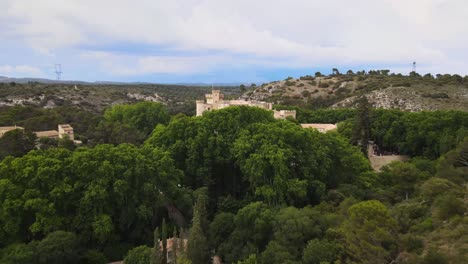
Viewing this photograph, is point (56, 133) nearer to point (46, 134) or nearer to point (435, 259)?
point (46, 134)

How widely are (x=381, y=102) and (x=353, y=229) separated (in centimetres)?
6161

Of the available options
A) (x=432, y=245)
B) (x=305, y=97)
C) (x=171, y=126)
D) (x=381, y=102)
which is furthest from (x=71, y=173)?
(x=305, y=97)

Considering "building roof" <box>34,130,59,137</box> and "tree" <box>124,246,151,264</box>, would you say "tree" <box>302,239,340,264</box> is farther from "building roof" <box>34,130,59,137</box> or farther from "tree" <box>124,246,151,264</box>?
"building roof" <box>34,130,59,137</box>

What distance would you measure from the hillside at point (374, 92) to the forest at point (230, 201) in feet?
108

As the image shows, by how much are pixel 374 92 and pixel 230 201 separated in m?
61.6

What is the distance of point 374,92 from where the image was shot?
78.9m

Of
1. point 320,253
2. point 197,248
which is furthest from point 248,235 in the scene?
point 320,253

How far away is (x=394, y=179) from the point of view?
93.5ft

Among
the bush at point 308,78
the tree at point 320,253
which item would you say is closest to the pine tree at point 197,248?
the tree at point 320,253

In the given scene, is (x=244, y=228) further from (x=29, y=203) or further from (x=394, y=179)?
(x=394, y=179)

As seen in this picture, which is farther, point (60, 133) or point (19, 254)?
point (60, 133)

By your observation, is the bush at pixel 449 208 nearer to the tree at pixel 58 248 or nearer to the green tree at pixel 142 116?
the tree at pixel 58 248

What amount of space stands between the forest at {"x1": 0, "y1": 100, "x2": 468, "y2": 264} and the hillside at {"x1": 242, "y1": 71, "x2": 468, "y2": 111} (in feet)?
108

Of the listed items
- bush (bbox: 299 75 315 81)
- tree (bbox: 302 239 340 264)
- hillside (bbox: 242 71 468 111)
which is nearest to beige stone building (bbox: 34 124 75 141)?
tree (bbox: 302 239 340 264)
